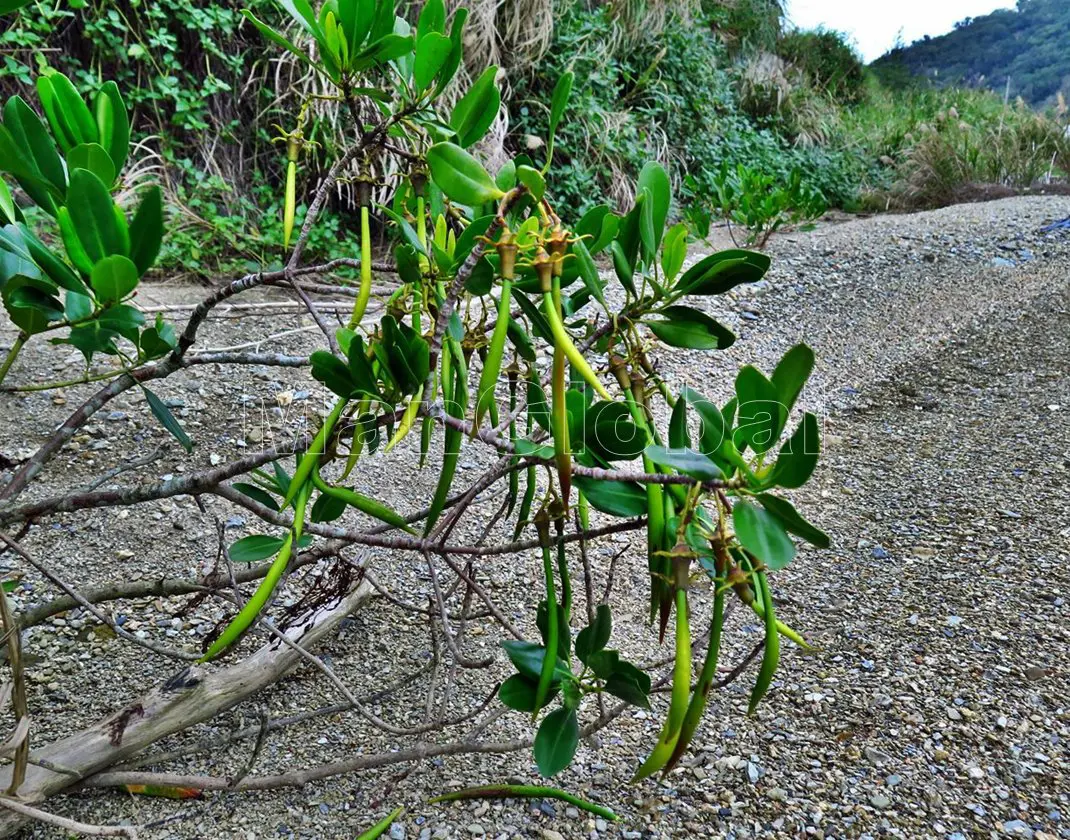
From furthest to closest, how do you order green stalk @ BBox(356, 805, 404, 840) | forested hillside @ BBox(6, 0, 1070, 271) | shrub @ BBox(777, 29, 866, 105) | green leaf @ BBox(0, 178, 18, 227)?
1. shrub @ BBox(777, 29, 866, 105)
2. forested hillside @ BBox(6, 0, 1070, 271)
3. green stalk @ BBox(356, 805, 404, 840)
4. green leaf @ BBox(0, 178, 18, 227)

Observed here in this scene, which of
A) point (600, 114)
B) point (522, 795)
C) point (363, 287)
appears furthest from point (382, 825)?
point (600, 114)

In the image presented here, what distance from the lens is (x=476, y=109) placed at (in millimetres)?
578

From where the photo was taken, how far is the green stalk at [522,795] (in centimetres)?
77

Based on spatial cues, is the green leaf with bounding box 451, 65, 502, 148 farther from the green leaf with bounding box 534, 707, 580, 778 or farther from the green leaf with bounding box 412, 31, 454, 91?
the green leaf with bounding box 534, 707, 580, 778

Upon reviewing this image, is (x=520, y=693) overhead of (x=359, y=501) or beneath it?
beneath

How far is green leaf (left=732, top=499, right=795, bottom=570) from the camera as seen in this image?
0.38 metres

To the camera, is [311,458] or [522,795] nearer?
[311,458]

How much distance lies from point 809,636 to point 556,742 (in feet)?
1.99

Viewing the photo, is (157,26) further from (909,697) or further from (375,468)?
(909,697)

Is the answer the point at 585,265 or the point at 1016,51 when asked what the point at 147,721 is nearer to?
the point at 585,265

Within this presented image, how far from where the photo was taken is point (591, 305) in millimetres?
2291

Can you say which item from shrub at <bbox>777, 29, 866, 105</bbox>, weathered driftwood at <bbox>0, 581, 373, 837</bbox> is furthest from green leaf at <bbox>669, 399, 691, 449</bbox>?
shrub at <bbox>777, 29, 866, 105</bbox>

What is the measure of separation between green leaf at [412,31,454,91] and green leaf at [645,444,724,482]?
327mm

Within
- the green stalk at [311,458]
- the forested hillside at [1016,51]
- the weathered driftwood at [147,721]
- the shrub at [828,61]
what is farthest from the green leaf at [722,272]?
the shrub at [828,61]
